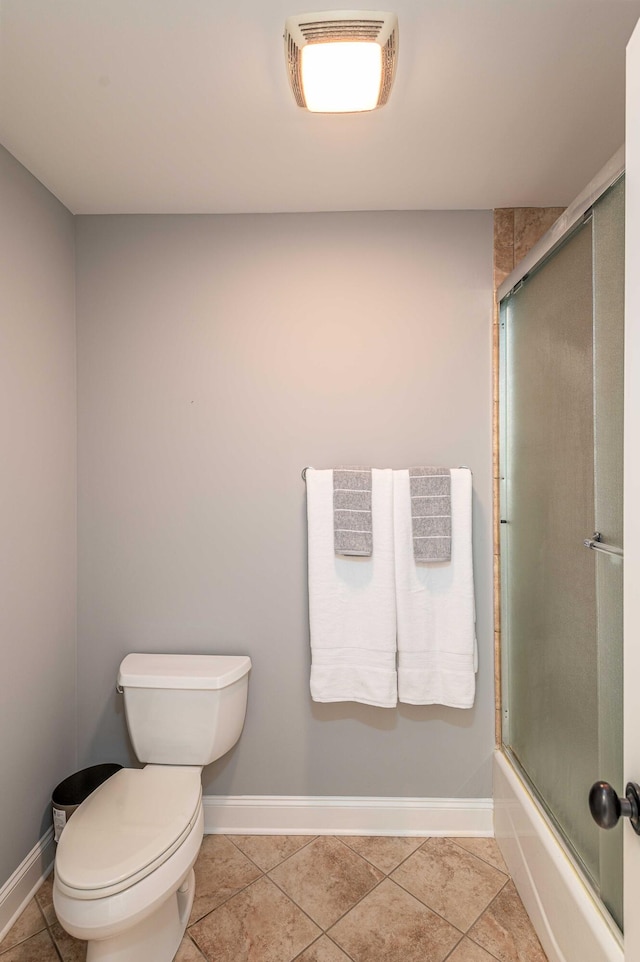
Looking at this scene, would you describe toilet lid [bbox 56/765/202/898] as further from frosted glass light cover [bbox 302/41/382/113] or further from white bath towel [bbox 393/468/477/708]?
frosted glass light cover [bbox 302/41/382/113]

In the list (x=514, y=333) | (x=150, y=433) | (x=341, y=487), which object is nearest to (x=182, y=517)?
(x=150, y=433)

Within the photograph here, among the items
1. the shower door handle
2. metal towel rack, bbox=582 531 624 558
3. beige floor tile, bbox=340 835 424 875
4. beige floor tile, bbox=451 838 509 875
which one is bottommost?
beige floor tile, bbox=451 838 509 875

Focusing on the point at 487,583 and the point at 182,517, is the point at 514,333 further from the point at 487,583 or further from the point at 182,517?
the point at 182,517

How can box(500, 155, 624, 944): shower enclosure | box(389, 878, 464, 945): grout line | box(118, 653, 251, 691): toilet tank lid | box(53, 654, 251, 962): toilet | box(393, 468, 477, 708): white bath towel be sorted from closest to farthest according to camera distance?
box(500, 155, 624, 944): shower enclosure < box(53, 654, 251, 962): toilet < box(389, 878, 464, 945): grout line < box(118, 653, 251, 691): toilet tank lid < box(393, 468, 477, 708): white bath towel

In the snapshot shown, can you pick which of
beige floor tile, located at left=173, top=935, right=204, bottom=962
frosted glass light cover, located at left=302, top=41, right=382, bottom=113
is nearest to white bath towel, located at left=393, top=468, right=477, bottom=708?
beige floor tile, located at left=173, top=935, right=204, bottom=962

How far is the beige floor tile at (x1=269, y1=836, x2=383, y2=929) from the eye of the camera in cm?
173

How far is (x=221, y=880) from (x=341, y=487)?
55.3 inches

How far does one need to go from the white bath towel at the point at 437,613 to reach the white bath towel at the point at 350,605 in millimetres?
40

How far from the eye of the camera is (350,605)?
199 centimetres

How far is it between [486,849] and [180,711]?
1234 mm

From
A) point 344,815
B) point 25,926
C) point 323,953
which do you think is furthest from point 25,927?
point 344,815

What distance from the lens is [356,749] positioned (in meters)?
2.10

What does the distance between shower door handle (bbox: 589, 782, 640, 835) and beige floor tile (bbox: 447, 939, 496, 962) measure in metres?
1.14

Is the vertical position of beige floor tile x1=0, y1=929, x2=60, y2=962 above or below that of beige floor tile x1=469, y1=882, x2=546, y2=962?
above
